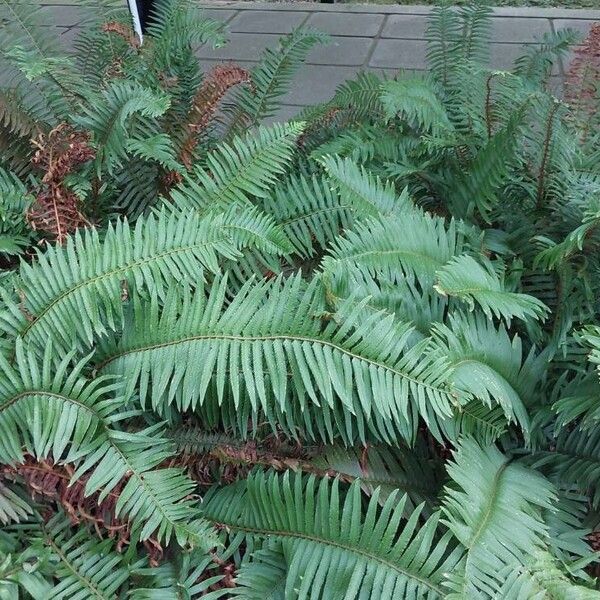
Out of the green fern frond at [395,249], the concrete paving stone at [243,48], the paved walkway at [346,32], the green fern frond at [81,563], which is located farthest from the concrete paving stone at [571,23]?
the green fern frond at [81,563]

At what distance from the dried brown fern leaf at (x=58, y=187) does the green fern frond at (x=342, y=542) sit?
991 mm

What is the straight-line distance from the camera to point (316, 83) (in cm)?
390

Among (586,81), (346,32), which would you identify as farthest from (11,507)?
(346,32)

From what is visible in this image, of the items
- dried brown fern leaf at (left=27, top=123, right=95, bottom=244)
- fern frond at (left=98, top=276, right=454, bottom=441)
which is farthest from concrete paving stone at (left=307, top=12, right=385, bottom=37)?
fern frond at (left=98, top=276, right=454, bottom=441)

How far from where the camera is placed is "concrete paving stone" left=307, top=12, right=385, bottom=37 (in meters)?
4.45

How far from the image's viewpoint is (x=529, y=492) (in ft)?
4.87

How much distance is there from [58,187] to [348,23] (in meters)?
3.16

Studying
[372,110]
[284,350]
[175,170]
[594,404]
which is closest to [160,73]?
[175,170]

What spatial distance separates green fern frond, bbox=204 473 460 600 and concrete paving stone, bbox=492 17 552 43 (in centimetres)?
362

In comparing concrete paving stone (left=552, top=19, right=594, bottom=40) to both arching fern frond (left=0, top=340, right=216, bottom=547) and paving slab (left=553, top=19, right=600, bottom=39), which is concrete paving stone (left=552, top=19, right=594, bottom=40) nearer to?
paving slab (left=553, top=19, right=600, bottom=39)

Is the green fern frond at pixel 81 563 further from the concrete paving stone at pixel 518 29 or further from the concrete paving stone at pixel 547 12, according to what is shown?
the concrete paving stone at pixel 547 12

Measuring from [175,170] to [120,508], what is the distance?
3.73ft

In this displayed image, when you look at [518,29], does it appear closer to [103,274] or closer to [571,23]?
[571,23]

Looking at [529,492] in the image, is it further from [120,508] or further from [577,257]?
[120,508]
